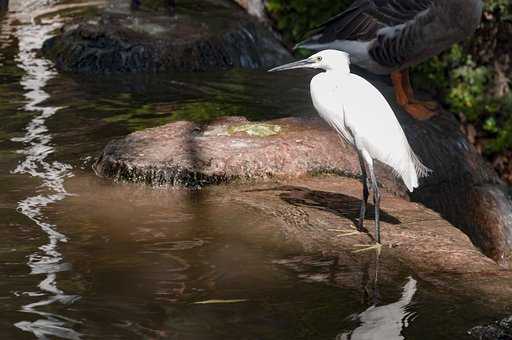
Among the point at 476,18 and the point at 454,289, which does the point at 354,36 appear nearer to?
the point at 476,18

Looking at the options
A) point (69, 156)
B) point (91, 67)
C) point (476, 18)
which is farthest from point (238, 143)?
point (91, 67)

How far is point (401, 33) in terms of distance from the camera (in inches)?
365

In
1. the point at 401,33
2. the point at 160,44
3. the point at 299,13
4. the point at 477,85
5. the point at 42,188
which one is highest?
the point at 401,33

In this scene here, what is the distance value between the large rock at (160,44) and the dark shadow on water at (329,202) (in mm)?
5193

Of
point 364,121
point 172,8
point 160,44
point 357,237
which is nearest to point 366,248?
point 357,237

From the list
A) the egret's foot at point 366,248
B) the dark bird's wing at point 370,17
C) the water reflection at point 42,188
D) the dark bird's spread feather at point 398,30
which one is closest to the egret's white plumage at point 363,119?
the egret's foot at point 366,248

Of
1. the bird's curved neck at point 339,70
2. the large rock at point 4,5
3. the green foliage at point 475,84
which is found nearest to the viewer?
the bird's curved neck at point 339,70

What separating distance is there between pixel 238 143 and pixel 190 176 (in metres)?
0.70

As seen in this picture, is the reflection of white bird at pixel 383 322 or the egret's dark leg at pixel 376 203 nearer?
the reflection of white bird at pixel 383 322

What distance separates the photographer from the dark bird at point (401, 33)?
353 inches

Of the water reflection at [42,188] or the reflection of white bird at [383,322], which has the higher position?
the reflection of white bird at [383,322]

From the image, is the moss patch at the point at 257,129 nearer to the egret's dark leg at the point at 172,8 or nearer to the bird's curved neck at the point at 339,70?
the bird's curved neck at the point at 339,70

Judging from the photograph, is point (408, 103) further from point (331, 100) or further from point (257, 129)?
point (331, 100)

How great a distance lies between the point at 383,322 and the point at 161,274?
4.34 ft
